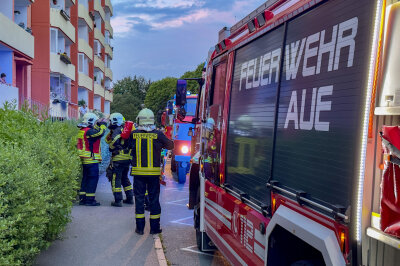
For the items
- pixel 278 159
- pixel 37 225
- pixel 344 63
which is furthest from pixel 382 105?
pixel 37 225

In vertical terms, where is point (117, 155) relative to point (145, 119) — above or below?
below

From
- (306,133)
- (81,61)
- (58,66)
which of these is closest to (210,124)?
(306,133)

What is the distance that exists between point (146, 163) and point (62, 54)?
21401 mm

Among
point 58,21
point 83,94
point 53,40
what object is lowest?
point 83,94

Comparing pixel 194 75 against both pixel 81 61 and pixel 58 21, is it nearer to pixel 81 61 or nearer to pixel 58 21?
pixel 81 61

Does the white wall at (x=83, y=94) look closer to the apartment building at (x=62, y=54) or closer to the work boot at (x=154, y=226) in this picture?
the apartment building at (x=62, y=54)

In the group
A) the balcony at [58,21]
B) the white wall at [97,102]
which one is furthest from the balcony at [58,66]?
the white wall at [97,102]

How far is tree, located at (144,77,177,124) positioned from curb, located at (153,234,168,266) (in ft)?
234

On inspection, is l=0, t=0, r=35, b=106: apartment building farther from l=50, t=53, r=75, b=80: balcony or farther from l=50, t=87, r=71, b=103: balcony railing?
l=50, t=87, r=71, b=103: balcony railing

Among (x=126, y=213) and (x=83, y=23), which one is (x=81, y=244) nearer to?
(x=126, y=213)

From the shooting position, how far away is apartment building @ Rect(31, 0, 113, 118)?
2472cm

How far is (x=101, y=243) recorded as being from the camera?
6184 mm

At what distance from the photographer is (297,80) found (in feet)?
10.3

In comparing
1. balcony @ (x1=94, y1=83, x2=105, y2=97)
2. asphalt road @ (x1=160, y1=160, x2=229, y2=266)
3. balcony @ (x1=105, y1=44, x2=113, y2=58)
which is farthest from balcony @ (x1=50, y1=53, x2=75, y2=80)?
balcony @ (x1=105, y1=44, x2=113, y2=58)
